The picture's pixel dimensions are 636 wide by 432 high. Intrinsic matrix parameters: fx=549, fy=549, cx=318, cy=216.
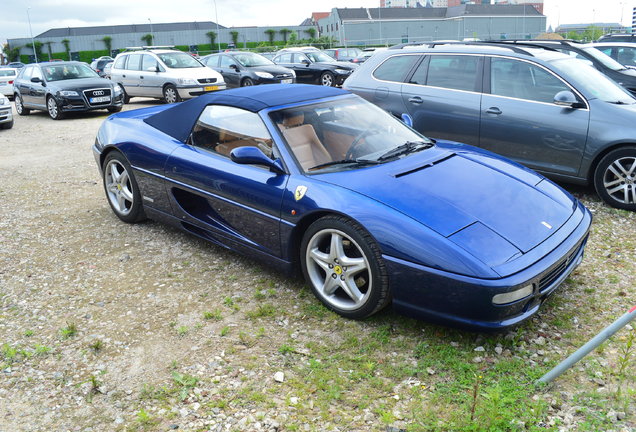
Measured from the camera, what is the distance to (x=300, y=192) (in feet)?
12.0

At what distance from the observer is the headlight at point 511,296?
2936 millimetres

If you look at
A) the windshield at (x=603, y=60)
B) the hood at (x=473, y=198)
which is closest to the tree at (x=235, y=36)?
the windshield at (x=603, y=60)

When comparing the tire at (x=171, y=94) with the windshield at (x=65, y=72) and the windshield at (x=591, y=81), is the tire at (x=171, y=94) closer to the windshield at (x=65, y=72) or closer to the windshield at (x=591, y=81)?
the windshield at (x=65, y=72)

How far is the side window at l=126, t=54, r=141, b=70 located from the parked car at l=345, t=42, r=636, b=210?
36.7 ft

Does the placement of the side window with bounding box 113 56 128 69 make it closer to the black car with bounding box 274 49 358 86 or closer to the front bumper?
the black car with bounding box 274 49 358 86

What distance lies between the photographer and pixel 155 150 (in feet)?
15.8

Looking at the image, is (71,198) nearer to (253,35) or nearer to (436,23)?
(253,35)

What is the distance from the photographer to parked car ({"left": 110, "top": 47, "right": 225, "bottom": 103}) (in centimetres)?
1491

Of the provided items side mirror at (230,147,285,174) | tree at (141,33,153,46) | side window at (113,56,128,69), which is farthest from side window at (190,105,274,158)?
tree at (141,33,153,46)

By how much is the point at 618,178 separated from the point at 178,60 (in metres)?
13.2

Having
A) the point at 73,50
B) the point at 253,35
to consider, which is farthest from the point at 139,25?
the point at 253,35

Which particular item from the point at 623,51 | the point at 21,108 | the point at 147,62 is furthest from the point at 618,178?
the point at 21,108

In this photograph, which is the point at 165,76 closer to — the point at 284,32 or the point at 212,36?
the point at 212,36

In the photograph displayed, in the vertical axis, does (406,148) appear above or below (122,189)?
above
